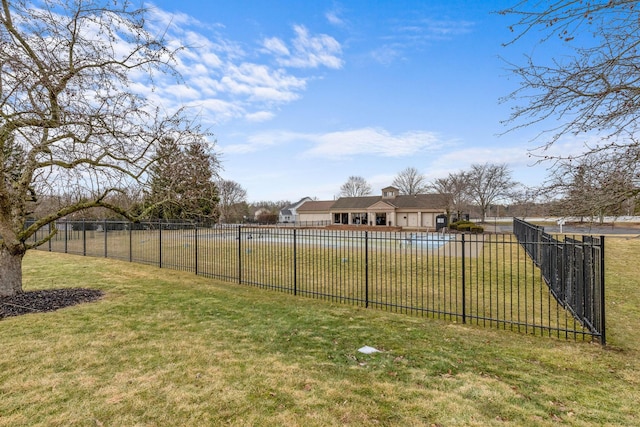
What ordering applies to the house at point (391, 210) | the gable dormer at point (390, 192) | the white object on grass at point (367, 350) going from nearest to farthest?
the white object on grass at point (367, 350), the house at point (391, 210), the gable dormer at point (390, 192)

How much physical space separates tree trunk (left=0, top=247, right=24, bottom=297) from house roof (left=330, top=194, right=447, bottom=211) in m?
35.4

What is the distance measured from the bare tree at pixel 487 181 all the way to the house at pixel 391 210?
710 cm

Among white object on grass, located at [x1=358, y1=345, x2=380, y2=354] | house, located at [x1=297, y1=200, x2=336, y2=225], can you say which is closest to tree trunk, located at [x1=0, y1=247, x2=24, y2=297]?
white object on grass, located at [x1=358, y1=345, x2=380, y2=354]

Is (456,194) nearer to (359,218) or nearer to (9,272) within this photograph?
(359,218)

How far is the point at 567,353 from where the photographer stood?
4348 millimetres

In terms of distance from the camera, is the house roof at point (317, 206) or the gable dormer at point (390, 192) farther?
the house roof at point (317, 206)

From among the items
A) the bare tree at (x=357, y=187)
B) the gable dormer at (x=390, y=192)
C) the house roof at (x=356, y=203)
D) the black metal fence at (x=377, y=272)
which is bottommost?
the black metal fence at (x=377, y=272)

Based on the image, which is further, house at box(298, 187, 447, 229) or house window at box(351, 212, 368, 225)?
house window at box(351, 212, 368, 225)

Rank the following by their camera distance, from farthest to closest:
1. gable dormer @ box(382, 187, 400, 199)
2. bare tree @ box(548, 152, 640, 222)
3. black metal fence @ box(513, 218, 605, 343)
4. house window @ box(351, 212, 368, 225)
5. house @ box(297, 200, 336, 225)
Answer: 1. house @ box(297, 200, 336, 225)
2. gable dormer @ box(382, 187, 400, 199)
3. house window @ box(351, 212, 368, 225)
4. black metal fence @ box(513, 218, 605, 343)
5. bare tree @ box(548, 152, 640, 222)

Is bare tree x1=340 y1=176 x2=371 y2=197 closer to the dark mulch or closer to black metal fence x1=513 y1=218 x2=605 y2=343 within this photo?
black metal fence x1=513 y1=218 x2=605 y2=343

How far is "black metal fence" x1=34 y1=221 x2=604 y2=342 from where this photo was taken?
6238mm

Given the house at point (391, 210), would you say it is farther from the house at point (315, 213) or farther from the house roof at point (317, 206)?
the house roof at point (317, 206)

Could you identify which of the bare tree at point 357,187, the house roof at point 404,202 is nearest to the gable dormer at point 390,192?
the house roof at point 404,202

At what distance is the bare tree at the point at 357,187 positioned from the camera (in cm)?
6569
